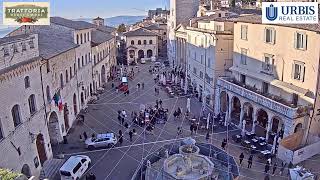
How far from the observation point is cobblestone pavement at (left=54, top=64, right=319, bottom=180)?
29.9 metres

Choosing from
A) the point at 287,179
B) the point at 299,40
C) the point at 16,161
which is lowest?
the point at 287,179

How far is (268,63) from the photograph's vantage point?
3700 centimetres

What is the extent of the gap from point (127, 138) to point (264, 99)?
592 inches

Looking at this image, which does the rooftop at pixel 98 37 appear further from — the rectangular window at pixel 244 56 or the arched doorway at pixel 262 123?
the arched doorway at pixel 262 123

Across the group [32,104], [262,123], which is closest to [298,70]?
[262,123]

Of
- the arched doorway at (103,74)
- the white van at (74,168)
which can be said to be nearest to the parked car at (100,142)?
the white van at (74,168)

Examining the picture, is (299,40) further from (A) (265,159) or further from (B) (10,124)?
(B) (10,124)

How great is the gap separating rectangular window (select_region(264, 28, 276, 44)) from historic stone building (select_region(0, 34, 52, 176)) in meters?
23.3

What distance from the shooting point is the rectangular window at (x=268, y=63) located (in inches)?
1433

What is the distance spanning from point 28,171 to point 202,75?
2974 cm

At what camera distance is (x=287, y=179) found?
27812 mm

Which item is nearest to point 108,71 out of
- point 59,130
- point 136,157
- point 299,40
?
point 59,130

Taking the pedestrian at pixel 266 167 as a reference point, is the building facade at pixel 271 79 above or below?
above

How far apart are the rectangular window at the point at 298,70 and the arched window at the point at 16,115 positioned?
25.5 meters
